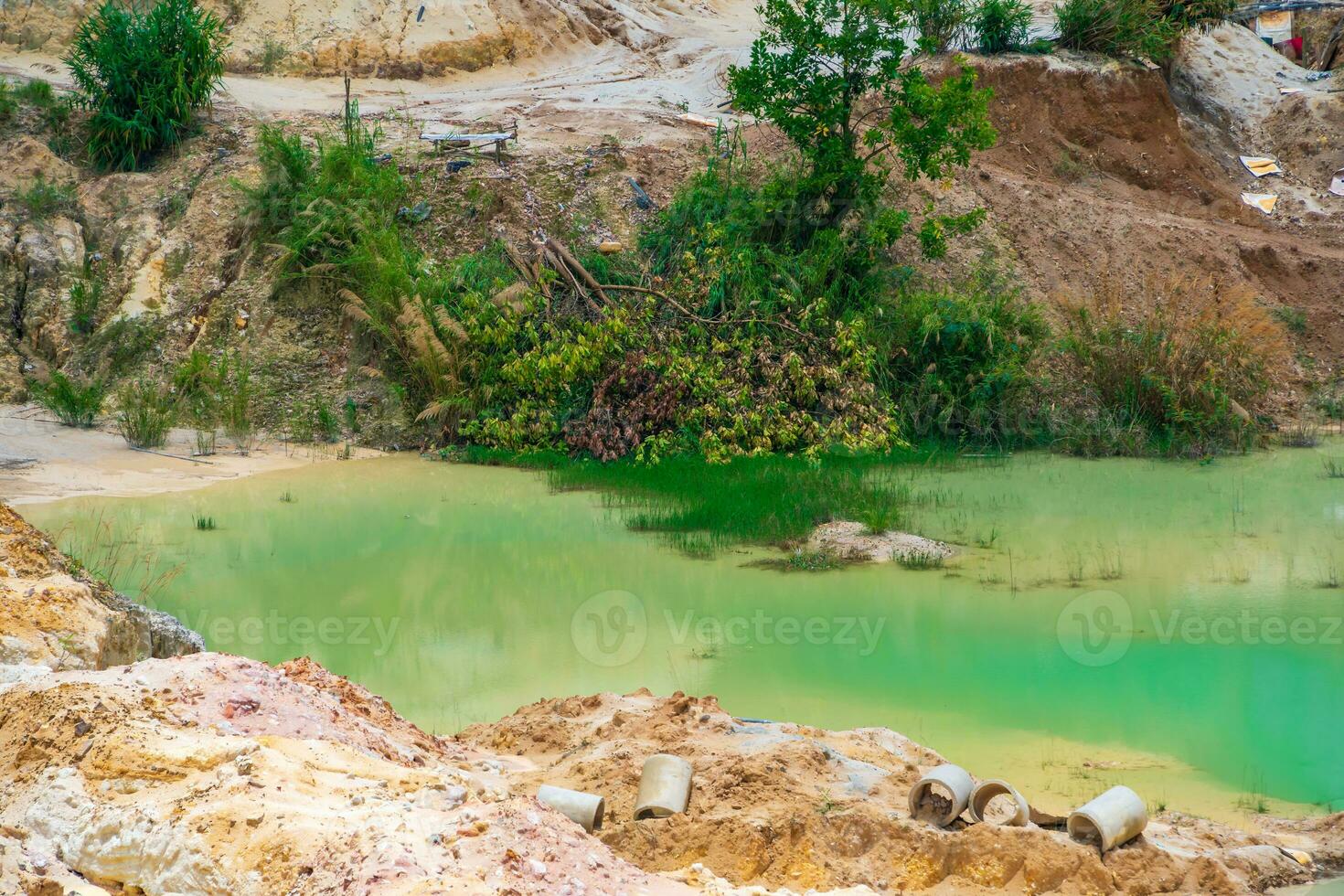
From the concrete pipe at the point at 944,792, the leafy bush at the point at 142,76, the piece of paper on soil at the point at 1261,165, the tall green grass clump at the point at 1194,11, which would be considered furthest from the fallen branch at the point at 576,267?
the piece of paper on soil at the point at 1261,165

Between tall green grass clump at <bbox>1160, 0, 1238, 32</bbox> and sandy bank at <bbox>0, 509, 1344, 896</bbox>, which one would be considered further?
tall green grass clump at <bbox>1160, 0, 1238, 32</bbox>

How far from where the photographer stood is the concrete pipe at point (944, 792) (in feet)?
14.2

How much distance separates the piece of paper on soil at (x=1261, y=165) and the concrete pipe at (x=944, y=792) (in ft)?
62.0

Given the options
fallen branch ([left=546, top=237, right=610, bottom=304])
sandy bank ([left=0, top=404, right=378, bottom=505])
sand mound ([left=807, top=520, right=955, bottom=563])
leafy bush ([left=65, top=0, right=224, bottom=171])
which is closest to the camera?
sand mound ([left=807, top=520, right=955, bottom=563])

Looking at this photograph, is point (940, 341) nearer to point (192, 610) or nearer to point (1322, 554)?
point (1322, 554)

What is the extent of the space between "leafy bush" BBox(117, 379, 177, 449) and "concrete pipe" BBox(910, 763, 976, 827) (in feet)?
33.0

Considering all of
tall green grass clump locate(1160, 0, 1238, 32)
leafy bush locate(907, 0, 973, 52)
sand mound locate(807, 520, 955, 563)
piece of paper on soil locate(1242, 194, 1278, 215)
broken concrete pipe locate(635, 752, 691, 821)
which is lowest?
sand mound locate(807, 520, 955, 563)

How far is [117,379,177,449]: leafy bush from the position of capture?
12.5m

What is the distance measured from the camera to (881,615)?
7.81m

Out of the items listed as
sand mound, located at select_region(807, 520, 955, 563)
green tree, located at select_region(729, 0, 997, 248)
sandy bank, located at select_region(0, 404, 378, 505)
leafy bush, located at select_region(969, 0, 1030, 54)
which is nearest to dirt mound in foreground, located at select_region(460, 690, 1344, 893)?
sand mound, located at select_region(807, 520, 955, 563)

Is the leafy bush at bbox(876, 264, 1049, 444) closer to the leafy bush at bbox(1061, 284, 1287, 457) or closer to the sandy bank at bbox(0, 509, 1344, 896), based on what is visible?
the leafy bush at bbox(1061, 284, 1287, 457)

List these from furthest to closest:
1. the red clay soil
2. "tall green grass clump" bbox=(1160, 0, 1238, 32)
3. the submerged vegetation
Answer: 1. "tall green grass clump" bbox=(1160, 0, 1238, 32)
2. the red clay soil
3. the submerged vegetation

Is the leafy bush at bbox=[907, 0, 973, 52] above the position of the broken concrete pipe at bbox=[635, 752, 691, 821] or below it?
above

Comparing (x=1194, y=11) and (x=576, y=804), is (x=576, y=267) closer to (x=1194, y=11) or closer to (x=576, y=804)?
(x=576, y=804)
